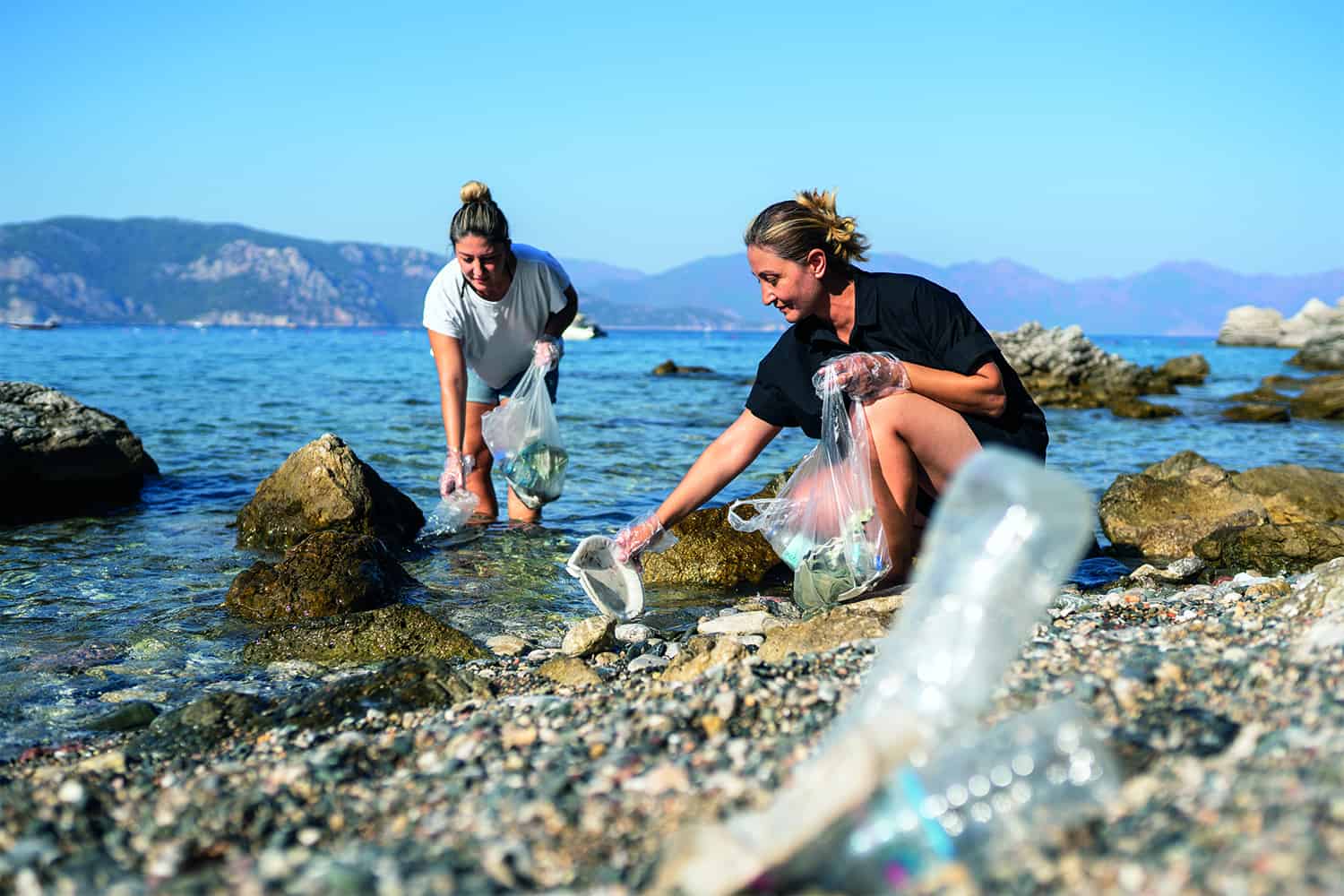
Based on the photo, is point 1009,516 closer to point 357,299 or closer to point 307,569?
point 307,569

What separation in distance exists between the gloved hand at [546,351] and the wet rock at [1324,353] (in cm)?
3605

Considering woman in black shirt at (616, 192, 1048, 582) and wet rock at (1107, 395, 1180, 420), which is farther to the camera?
wet rock at (1107, 395, 1180, 420)

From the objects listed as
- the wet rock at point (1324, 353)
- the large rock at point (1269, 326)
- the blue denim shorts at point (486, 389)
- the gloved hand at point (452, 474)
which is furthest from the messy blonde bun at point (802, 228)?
the large rock at point (1269, 326)

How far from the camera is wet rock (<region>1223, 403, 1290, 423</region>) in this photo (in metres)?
17.0

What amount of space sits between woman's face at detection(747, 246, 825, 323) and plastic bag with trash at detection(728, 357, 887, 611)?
0.87 ft

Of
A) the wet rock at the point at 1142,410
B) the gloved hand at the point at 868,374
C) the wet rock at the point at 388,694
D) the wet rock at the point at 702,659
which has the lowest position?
the wet rock at the point at 1142,410

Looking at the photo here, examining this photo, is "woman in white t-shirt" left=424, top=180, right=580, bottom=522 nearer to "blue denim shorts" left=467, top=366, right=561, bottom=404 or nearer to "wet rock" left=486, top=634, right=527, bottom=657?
"blue denim shorts" left=467, top=366, right=561, bottom=404

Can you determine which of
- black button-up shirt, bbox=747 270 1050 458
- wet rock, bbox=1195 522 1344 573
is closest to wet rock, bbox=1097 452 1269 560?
wet rock, bbox=1195 522 1344 573

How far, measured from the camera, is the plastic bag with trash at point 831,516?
4.24 metres

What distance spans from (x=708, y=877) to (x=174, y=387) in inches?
822

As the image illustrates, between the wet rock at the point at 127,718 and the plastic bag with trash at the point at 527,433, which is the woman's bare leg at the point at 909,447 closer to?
the plastic bag with trash at the point at 527,433

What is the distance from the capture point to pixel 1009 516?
77.6 inches

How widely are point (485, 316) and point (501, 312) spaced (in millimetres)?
96

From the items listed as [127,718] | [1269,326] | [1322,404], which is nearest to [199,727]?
[127,718]
